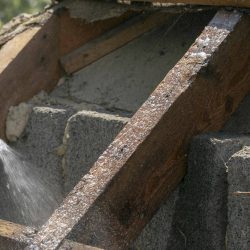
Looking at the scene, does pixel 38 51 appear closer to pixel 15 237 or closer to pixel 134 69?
pixel 134 69

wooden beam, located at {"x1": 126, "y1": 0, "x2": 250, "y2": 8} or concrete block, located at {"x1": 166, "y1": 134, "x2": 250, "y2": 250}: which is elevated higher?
wooden beam, located at {"x1": 126, "y1": 0, "x2": 250, "y2": 8}

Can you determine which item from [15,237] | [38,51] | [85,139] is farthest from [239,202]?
[38,51]

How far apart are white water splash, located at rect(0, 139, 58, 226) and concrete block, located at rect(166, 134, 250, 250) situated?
753 mm

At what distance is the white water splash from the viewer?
339cm

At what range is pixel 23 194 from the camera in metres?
3.45

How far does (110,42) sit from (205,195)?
1306 mm

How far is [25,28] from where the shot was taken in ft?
12.6

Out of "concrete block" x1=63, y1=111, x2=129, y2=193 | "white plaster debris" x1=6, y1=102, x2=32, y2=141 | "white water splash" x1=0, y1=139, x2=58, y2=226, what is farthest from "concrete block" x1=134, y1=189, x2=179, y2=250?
"white plaster debris" x1=6, y1=102, x2=32, y2=141

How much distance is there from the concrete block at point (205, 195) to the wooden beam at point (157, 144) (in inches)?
2.3

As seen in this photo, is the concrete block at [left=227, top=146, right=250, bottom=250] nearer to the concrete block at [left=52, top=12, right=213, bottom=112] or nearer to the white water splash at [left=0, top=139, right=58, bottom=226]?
the concrete block at [left=52, top=12, right=213, bottom=112]

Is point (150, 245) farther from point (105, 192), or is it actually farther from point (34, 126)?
point (34, 126)

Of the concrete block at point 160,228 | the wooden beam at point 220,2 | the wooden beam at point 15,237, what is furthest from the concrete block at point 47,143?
the wooden beam at point 15,237

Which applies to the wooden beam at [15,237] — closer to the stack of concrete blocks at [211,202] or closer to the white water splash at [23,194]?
the stack of concrete blocks at [211,202]

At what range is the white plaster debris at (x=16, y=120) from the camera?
3.59 meters
